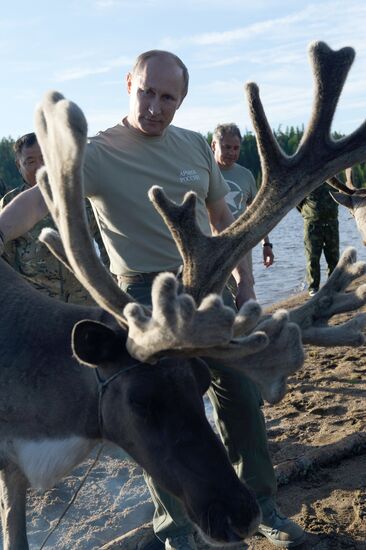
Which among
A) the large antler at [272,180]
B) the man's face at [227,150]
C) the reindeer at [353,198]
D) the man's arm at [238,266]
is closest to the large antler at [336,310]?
the large antler at [272,180]

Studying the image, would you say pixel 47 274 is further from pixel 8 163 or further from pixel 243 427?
pixel 8 163

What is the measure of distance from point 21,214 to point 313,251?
8.52 meters

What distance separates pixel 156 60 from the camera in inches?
142

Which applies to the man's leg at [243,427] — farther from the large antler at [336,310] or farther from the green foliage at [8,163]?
the green foliage at [8,163]

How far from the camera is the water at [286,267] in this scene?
1350cm

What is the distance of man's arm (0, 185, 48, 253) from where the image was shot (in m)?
3.30

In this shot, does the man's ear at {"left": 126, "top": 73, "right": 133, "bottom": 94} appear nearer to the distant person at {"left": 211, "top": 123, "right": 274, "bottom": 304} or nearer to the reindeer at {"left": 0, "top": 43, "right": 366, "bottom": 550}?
the reindeer at {"left": 0, "top": 43, "right": 366, "bottom": 550}

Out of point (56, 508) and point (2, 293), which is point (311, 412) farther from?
point (2, 293)

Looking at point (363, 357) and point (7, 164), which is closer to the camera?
point (363, 357)

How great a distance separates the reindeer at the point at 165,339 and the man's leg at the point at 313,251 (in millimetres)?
8361

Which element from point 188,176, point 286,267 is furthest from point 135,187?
point 286,267

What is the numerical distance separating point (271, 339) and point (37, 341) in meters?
0.99

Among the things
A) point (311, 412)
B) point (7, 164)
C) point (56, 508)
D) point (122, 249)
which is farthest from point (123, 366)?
point (7, 164)

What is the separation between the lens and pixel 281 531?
3758 millimetres
